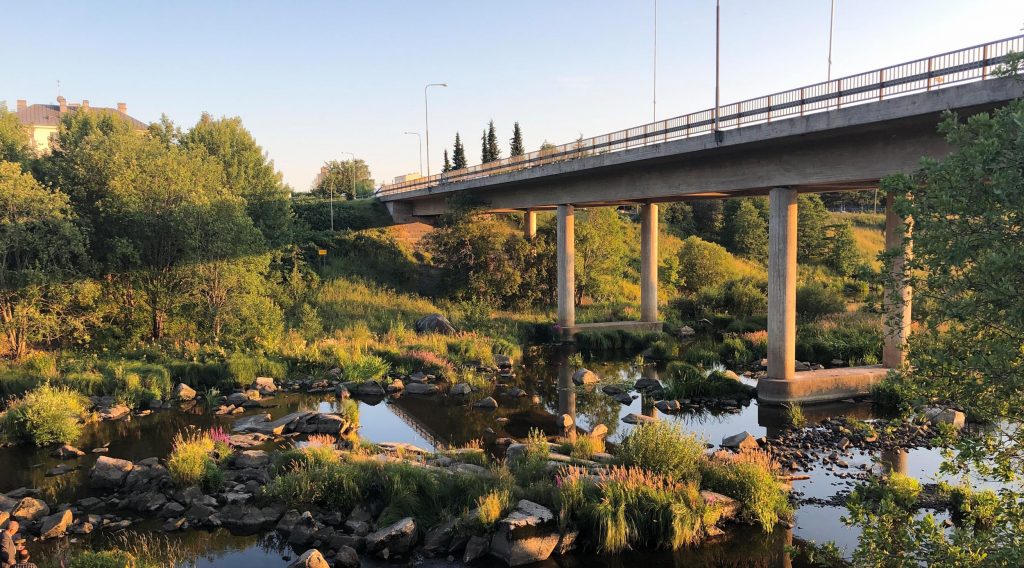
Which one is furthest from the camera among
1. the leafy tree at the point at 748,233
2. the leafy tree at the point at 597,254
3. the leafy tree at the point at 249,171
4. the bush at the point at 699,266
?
the leafy tree at the point at 748,233

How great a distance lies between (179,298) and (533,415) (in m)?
16.7

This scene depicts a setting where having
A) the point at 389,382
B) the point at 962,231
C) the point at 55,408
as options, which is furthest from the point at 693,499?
the point at 55,408

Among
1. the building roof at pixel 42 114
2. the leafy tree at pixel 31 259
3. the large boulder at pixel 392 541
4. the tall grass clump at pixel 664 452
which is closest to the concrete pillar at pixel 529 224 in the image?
the leafy tree at pixel 31 259

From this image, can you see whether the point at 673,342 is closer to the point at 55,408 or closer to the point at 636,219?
the point at 55,408

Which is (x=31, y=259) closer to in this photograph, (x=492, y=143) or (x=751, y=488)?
(x=751, y=488)

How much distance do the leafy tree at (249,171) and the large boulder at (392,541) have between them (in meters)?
31.1

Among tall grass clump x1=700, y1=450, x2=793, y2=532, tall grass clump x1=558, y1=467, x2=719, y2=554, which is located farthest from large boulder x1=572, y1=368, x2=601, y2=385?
tall grass clump x1=558, y1=467, x2=719, y2=554

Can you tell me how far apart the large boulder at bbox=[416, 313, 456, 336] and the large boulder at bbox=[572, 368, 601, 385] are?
852cm

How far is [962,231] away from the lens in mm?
5531

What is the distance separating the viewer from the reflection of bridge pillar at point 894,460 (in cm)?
1479

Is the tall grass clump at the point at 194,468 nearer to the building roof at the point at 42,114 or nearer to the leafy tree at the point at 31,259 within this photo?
the leafy tree at the point at 31,259

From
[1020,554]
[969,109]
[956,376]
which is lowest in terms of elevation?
[1020,554]

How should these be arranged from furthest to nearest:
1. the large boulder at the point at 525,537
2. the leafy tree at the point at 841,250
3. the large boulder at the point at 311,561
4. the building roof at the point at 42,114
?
the building roof at the point at 42,114, the leafy tree at the point at 841,250, the large boulder at the point at 525,537, the large boulder at the point at 311,561

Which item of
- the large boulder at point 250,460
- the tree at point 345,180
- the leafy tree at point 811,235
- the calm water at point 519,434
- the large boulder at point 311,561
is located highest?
the tree at point 345,180
